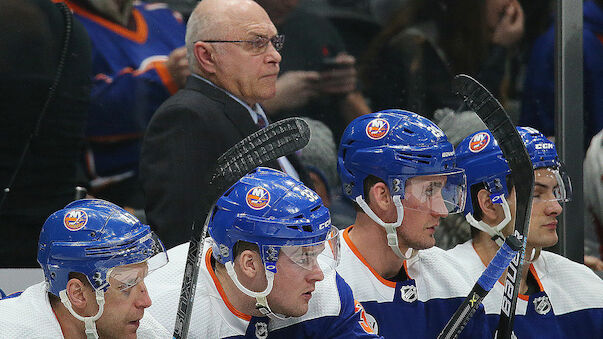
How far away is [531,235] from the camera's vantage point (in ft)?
11.0

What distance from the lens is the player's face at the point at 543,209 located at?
336cm

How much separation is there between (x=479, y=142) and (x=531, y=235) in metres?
0.36

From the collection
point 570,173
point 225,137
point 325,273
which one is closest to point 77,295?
point 325,273

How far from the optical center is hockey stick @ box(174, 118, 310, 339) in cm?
241

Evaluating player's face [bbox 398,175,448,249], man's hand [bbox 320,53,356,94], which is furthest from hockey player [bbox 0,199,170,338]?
man's hand [bbox 320,53,356,94]

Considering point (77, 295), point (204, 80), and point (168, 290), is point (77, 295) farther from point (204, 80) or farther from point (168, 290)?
point (204, 80)

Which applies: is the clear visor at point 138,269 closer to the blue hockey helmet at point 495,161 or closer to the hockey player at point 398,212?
the hockey player at point 398,212

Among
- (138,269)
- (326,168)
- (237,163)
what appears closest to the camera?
(237,163)

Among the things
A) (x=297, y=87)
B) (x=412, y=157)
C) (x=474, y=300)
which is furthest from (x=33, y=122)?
(x=474, y=300)

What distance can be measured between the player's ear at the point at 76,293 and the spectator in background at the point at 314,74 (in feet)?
5.51

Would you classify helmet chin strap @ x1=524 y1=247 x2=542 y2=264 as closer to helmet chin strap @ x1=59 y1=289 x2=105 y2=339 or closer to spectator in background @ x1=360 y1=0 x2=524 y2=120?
spectator in background @ x1=360 y1=0 x2=524 y2=120

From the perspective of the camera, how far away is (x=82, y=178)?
3.68 m

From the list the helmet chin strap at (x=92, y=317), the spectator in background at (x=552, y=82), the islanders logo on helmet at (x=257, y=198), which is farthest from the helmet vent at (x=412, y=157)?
the spectator in background at (x=552, y=82)

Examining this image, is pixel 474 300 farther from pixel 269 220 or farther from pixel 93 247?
pixel 93 247
